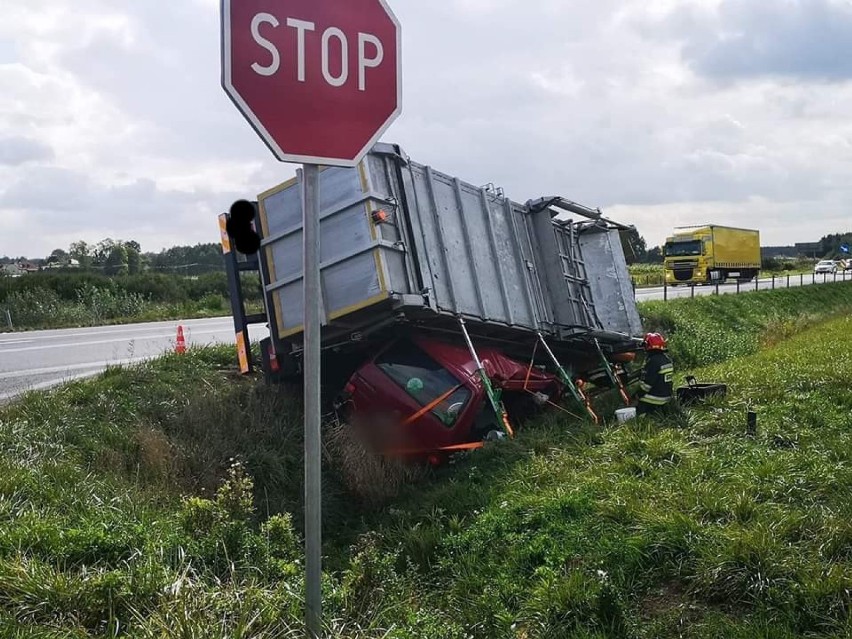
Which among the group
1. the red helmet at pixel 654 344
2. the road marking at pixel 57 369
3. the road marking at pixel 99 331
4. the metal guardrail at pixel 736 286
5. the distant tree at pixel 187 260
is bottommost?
the red helmet at pixel 654 344

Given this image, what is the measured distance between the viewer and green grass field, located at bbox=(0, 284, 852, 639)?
3003 mm

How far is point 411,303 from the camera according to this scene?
22.8ft

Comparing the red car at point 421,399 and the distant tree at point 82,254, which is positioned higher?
the distant tree at point 82,254

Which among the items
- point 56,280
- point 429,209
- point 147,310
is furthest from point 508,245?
point 56,280

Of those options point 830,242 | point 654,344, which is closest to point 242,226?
point 654,344

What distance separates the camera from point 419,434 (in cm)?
690

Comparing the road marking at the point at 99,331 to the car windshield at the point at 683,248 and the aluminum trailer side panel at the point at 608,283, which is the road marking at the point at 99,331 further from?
the car windshield at the point at 683,248

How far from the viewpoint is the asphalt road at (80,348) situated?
8.44 metres

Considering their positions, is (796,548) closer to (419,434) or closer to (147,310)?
(419,434)

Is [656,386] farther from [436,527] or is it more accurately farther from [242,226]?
[242,226]

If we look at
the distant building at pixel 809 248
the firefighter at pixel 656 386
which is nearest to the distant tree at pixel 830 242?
the distant building at pixel 809 248

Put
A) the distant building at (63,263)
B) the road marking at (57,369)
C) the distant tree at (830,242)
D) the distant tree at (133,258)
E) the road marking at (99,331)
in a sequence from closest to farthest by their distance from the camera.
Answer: the road marking at (57,369) < the road marking at (99,331) < the distant building at (63,263) < the distant tree at (133,258) < the distant tree at (830,242)

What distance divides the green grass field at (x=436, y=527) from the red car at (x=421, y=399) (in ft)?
1.64

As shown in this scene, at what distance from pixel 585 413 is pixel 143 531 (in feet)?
18.6
